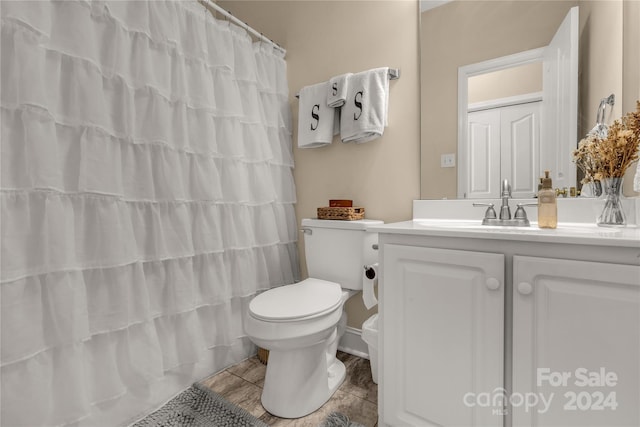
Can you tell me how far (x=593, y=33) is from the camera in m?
1.21

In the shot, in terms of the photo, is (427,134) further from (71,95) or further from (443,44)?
(71,95)

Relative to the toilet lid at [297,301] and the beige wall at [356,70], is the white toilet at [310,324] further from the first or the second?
the beige wall at [356,70]

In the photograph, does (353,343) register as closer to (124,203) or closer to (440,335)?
(440,335)

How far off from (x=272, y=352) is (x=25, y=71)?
4.57 feet

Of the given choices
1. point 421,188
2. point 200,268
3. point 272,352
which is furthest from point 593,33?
point 200,268

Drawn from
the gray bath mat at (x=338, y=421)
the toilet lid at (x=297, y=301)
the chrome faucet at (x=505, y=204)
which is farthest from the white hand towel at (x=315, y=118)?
the gray bath mat at (x=338, y=421)

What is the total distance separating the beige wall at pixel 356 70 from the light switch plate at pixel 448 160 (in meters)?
0.13

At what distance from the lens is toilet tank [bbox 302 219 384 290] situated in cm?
161

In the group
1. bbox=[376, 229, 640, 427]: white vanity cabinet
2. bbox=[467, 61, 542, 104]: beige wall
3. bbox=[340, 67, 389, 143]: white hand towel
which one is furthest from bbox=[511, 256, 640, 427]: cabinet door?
bbox=[340, 67, 389, 143]: white hand towel

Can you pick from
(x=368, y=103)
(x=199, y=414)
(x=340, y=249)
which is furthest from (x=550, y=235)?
(x=199, y=414)

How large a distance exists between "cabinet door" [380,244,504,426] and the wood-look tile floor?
27 cm

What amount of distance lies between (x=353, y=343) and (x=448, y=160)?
3.99ft

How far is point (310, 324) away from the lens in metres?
1.24

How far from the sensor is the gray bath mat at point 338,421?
1253mm
